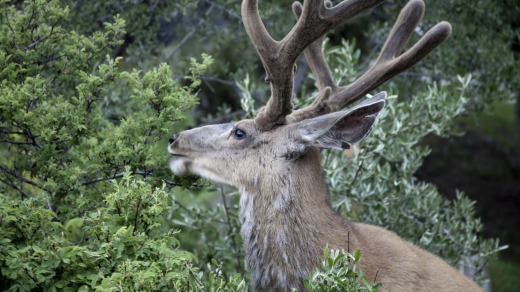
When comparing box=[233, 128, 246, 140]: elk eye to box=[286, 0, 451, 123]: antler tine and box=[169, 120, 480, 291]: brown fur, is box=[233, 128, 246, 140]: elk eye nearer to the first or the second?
box=[169, 120, 480, 291]: brown fur

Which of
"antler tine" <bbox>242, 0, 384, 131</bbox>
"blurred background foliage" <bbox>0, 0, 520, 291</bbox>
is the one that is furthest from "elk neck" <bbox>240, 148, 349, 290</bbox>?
"antler tine" <bbox>242, 0, 384, 131</bbox>

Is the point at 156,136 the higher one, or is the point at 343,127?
the point at 156,136

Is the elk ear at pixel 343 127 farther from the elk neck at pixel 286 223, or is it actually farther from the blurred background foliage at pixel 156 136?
the blurred background foliage at pixel 156 136

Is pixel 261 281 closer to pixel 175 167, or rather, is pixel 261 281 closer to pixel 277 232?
pixel 277 232

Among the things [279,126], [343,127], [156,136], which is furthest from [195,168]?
[343,127]

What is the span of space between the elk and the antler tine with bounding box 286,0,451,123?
0.05 ft

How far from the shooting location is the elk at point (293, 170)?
5.12m

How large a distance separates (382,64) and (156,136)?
5.97ft

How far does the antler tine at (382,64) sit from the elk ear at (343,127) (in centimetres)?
32

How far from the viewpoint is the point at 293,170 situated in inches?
208

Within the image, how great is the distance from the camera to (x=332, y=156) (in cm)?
777

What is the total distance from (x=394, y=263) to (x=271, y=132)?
3.93 ft

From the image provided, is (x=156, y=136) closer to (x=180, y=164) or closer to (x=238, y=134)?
(x=180, y=164)

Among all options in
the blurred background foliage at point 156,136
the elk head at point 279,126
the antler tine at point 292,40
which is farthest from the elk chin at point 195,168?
the antler tine at point 292,40
